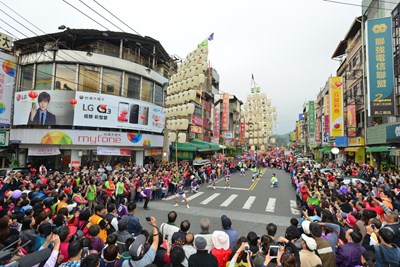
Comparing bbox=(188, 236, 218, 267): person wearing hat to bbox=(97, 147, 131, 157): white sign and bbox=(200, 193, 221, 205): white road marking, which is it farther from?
bbox=(97, 147, 131, 157): white sign

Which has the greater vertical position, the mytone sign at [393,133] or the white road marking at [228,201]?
the mytone sign at [393,133]

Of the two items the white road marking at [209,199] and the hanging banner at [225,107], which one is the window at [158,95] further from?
the white road marking at [209,199]

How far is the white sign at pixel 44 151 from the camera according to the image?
67.3ft

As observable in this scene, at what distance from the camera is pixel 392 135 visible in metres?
16.8

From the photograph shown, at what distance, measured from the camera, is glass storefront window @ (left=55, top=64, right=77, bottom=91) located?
70.3 ft

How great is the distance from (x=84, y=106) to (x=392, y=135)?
28004mm

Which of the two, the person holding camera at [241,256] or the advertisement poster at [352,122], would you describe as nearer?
the person holding camera at [241,256]

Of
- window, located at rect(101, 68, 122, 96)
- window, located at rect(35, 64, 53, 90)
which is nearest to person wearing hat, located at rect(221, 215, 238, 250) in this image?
window, located at rect(101, 68, 122, 96)

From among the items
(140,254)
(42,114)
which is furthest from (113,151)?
(140,254)

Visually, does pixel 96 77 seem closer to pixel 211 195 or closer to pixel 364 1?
pixel 211 195

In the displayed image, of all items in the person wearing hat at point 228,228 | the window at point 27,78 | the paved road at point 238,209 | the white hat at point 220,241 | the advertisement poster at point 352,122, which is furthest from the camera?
the advertisement poster at point 352,122

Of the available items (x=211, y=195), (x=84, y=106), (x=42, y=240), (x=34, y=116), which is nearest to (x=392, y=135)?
(x=211, y=195)

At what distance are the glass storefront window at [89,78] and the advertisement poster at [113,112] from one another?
1.04m

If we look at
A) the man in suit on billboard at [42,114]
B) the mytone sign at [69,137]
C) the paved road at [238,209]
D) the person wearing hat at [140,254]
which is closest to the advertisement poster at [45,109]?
the man in suit on billboard at [42,114]
